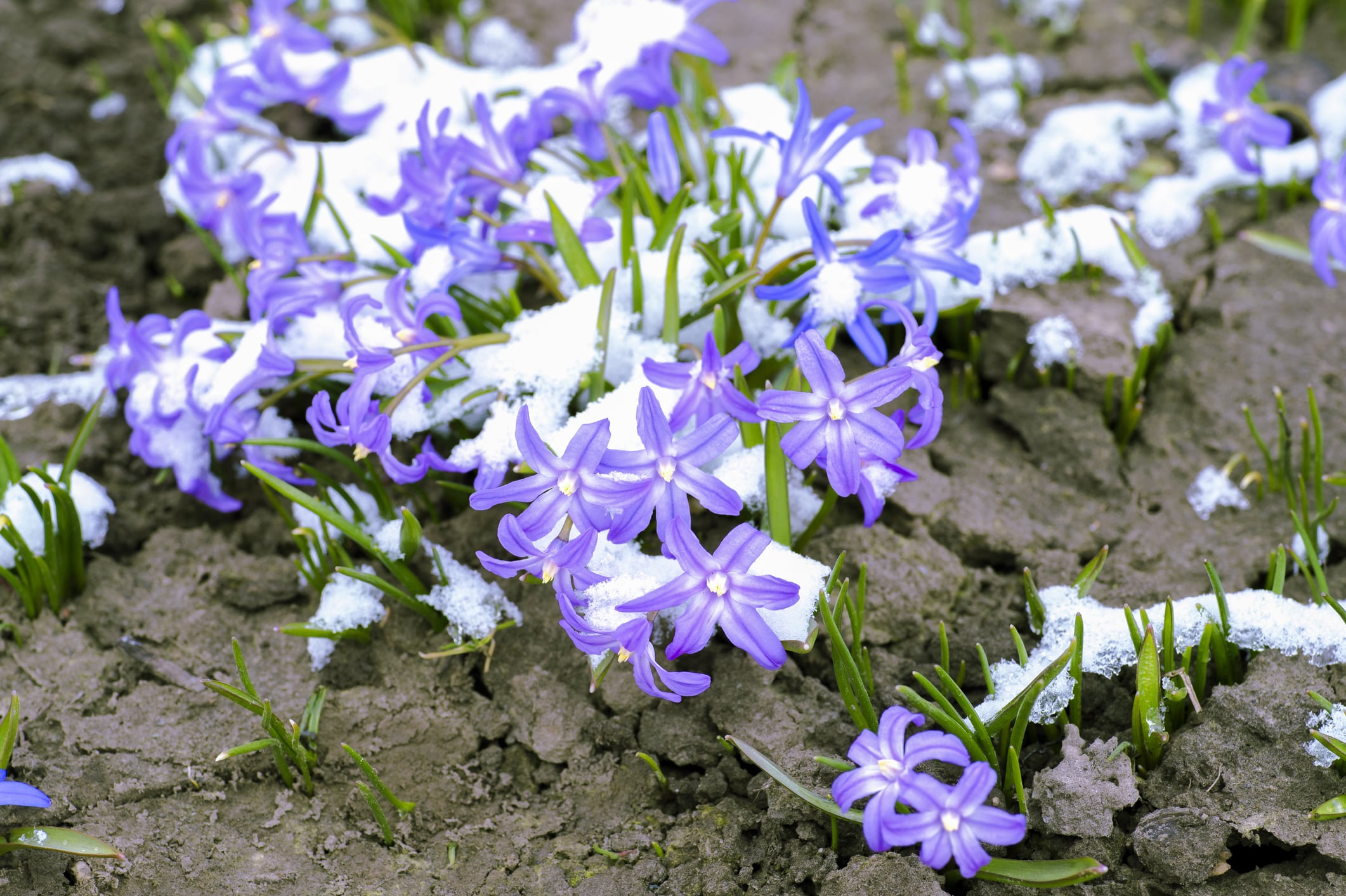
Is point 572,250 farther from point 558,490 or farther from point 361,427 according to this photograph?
point 558,490

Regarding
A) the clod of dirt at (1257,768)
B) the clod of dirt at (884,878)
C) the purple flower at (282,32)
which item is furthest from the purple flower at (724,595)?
the purple flower at (282,32)

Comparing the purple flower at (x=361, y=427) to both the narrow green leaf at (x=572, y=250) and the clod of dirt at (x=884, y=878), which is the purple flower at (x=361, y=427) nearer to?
the narrow green leaf at (x=572, y=250)

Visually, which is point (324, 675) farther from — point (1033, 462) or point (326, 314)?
point (1033, 462)

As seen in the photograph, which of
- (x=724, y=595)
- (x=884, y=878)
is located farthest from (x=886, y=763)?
(x=724, y=595)

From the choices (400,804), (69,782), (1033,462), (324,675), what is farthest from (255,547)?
(1033,462)

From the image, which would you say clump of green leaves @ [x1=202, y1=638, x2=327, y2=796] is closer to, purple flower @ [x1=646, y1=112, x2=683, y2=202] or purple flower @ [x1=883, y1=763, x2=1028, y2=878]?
purple flower @ [x1=883, y1=763, x2=1028, y2=878]

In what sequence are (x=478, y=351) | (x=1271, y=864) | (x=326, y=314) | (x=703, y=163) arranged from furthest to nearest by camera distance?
(x=703, y=163) < (x=326, y=314) < (x=478, y=351) < (x=1271, y=864)

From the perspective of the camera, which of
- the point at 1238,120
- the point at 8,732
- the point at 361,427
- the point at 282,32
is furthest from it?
the point at 282,32
